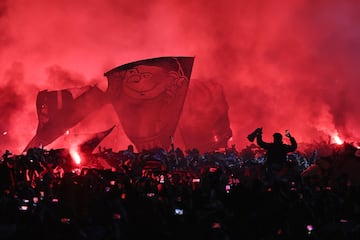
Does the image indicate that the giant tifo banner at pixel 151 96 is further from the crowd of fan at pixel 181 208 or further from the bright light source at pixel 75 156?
the crowd of fan at pixel 181 208

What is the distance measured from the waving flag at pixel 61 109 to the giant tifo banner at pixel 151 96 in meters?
2.56

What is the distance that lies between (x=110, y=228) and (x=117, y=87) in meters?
20.4

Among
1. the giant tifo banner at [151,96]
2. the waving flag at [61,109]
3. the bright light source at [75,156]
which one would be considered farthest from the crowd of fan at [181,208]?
the waving flag at [61,109]

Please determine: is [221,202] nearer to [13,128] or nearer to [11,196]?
[11,196]

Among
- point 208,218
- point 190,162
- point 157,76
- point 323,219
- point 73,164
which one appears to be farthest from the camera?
point 157,76

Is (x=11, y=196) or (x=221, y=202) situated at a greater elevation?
(x=11, y=196)

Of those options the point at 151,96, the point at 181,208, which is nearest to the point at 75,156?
the point at 181,208

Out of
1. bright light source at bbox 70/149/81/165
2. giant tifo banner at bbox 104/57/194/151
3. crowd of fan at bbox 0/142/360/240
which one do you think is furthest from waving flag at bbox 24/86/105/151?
crowd of fan at bbox 0/142/360/240

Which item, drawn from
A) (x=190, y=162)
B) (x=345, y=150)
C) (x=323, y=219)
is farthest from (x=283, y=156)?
(x=190, y=162)

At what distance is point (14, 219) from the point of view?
8102mm

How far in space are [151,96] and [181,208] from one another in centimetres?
1904

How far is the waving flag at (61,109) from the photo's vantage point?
27.5m

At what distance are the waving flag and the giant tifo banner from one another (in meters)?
2.56

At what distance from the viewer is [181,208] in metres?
7.16
